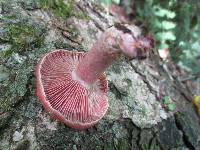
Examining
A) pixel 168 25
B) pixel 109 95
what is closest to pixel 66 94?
pixel 109 95

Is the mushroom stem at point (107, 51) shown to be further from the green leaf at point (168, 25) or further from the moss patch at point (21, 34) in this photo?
the green leaf at point (168, 25)

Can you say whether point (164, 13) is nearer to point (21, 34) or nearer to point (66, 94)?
point (21, 34)

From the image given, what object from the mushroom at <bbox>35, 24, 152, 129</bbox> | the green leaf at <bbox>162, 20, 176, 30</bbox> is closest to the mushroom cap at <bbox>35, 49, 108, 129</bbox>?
the mushroom at <bbox>35, 24, 152, 129</bbox>

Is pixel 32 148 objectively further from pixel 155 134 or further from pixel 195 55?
pixel 195 55

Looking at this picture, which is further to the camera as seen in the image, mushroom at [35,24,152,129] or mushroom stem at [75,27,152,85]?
mushroom at [35,24,152,129]

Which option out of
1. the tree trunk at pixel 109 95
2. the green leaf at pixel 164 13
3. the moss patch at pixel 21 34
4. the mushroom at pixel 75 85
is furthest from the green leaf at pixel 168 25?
the mushroom at pixel 75 85

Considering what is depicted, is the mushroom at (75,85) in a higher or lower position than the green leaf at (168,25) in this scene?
higher

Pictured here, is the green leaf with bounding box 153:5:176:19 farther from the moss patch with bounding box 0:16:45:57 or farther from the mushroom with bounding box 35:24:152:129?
the mushroom with bounding box 35:24:152:129
